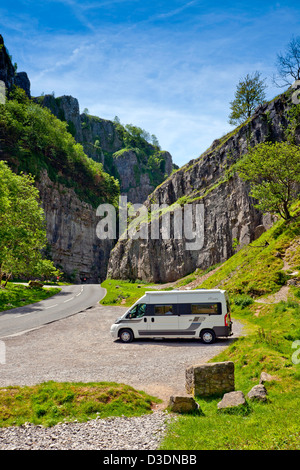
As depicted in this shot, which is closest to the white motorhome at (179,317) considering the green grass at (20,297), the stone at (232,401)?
the stone at (232,401)

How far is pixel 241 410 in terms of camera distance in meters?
7.62

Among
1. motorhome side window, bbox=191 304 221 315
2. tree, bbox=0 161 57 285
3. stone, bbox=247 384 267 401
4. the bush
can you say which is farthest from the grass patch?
tree, bbox=0 161 57 285

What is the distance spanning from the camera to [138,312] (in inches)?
680

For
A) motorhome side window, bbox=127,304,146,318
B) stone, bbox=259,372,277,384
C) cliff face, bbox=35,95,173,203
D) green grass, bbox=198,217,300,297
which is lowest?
stone, bbox=259,372,277,384

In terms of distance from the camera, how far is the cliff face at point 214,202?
134 feet

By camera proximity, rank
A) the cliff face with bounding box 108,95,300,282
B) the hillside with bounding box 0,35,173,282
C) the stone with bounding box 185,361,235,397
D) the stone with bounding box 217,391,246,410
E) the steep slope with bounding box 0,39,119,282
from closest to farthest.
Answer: the stone with bounding box 217,391,246,410
the stone with bounding box 185,361,235,397
the cliff face with bounding box 108,95,300,282
the steep slope with bounding box 0,39,119,282
the hillside with bounding box 0,35,173,282

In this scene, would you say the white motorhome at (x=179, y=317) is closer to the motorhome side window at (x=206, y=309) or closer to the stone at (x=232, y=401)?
the motorhome side window at (x=206, y=309)

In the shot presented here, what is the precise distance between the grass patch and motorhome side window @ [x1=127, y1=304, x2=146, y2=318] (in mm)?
5734

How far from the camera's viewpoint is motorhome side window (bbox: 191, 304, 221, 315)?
53.6 feet

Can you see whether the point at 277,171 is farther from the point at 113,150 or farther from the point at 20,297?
the point at 113,150

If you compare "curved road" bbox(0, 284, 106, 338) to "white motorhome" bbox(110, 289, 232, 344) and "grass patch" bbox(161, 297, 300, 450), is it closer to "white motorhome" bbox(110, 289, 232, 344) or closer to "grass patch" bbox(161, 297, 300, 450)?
"white motorhome" bbox(110, 289, 232, 344)

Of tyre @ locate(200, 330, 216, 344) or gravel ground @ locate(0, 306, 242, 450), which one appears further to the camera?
tyre @ locate(200, 330, 216, 344)
